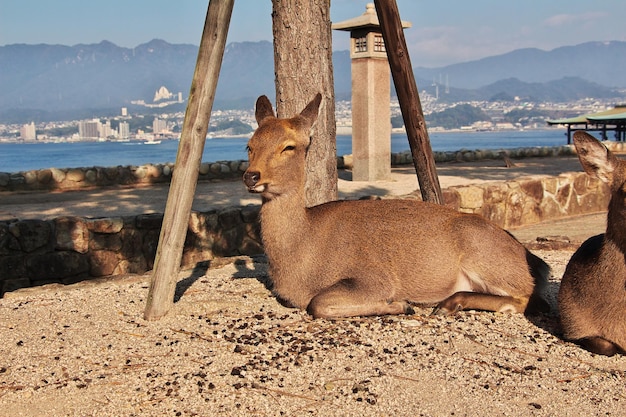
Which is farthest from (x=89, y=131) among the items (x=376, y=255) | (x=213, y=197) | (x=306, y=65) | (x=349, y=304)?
(x=349, y=304)

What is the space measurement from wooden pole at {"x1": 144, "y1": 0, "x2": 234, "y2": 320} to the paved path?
6.72 m

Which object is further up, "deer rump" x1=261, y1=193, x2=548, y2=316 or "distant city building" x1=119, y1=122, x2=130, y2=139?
"deer rump" x1=261, y1=193, x2=548, y2=316

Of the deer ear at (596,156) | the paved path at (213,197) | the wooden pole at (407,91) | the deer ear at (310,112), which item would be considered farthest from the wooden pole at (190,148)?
the paved path at (213,197)

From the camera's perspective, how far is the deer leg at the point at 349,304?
5.84 m

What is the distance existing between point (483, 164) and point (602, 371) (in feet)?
66.3

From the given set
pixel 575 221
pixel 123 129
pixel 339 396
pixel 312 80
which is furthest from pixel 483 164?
pixel 123 129

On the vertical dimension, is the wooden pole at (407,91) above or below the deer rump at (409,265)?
above

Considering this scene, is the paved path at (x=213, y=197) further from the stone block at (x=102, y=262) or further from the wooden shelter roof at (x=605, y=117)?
the wooden shelter roof at (x=605, y=117)

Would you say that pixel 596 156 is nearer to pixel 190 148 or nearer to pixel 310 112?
pixel 310 112

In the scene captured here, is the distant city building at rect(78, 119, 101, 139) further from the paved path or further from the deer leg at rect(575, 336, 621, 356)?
the deer leg at rect(575, 336, 621, 356)

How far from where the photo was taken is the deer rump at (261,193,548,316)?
605cm

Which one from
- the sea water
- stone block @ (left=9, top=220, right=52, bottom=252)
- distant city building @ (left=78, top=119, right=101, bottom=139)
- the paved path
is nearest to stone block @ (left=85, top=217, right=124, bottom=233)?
stone block @ (left=9, top=220, right=52, bottom=252)

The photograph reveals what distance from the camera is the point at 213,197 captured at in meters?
16.0

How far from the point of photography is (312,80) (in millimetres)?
7887
